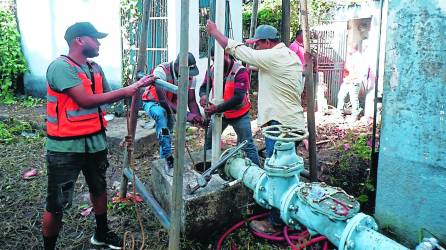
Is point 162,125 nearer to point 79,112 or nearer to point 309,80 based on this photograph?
point 79,112

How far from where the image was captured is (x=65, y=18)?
9.76 m

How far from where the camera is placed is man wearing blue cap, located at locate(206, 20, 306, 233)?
4160 mm

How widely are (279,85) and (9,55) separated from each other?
28.3ft

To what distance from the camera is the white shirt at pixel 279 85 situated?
4160mm

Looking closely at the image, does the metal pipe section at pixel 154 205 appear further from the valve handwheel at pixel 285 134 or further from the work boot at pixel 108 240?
the valve handwheel at pixel 285 134

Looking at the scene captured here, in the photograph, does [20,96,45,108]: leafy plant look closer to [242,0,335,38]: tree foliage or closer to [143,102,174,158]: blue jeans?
[143,102,174,158]: blue jeans

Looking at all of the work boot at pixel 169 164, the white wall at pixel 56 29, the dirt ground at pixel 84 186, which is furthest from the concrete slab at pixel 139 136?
the work boot at pixel 169 164

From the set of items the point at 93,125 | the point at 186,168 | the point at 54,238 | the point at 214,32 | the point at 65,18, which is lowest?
the point at 54,238

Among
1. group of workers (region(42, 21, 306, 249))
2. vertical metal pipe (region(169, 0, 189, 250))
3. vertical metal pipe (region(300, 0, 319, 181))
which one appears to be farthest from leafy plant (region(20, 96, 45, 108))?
vertical metal pipe (region(169, 0, 189, 250))

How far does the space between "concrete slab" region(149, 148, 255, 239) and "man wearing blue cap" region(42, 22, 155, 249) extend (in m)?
0.86

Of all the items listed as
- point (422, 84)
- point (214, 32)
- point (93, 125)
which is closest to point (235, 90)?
point (214, 32)

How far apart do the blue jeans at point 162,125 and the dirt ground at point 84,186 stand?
67 cm

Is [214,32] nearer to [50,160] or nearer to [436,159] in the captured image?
[50,160]

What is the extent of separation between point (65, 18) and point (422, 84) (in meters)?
8.75
